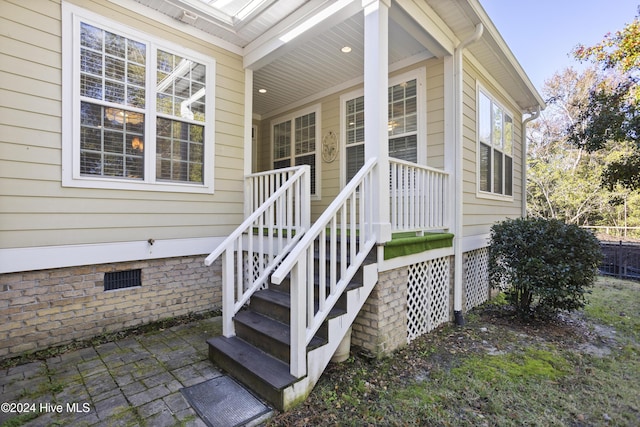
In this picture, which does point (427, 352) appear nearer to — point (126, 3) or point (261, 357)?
point (261, 357)

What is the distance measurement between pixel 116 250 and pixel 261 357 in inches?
88.4

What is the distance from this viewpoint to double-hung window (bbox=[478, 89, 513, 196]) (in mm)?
5617

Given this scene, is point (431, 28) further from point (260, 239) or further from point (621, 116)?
point (621, 116)

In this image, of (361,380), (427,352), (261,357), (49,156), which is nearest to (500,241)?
(427,352)

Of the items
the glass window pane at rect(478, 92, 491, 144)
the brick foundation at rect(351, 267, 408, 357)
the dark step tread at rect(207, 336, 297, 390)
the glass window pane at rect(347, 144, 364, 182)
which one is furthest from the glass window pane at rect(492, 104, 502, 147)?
the dark step tread at rect(207, 336, 297, 390)

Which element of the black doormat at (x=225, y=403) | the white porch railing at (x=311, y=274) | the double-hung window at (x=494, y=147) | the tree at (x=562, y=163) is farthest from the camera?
the tree at (x=562, y=163)

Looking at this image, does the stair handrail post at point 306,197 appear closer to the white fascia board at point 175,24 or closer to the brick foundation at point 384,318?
the brick foundation at point 384,318

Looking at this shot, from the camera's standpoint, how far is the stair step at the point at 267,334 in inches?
104

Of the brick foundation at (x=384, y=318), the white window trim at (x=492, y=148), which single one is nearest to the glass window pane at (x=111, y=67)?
the brick foundation at (x=384, y=318)

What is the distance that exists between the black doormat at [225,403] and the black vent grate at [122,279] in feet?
6.05

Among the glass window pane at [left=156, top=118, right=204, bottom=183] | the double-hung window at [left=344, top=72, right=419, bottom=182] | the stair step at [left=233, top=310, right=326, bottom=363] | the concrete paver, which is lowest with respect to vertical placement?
the concrete paver

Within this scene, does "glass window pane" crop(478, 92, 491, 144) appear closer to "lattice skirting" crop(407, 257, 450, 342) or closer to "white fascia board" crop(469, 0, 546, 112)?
"white fascia board" crop(469, 0, 546, 112)

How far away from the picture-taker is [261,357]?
9.02 ft

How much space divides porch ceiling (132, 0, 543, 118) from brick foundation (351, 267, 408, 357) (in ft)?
9.85
